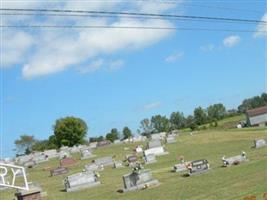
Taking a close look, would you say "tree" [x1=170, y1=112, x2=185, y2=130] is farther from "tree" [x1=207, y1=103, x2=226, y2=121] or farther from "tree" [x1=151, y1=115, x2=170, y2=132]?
"tree" [x1=207, y1=103, x2=226, y2=121]

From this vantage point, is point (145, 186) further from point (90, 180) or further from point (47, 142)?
point (47, 142)

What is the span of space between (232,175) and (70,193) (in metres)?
8.28

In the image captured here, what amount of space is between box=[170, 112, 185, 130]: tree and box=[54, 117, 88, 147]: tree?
158 ft

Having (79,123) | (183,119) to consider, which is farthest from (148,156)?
(183,119)

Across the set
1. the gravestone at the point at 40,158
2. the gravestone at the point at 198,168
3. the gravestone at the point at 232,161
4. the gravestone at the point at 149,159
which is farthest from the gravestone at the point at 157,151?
the gravestone at the point at 40,158

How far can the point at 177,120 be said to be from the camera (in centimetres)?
14138

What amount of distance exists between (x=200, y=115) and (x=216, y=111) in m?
15.7

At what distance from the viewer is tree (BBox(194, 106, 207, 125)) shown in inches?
4885

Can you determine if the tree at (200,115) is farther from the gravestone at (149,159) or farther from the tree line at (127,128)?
the gravestone at (149,159)

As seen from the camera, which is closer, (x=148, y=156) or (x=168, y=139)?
(x=148, y=156)

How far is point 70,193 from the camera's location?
84.9 ft

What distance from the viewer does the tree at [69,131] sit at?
9344 centimetres

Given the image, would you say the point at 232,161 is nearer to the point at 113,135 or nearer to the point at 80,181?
the point at 80,181

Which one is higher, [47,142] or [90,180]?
[47,142]
